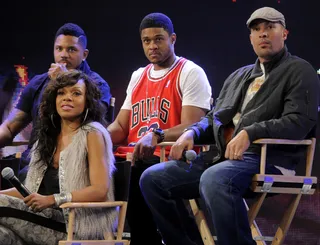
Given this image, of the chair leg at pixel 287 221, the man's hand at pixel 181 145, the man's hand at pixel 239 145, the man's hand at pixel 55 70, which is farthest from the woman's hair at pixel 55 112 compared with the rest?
the chair leg at pixel 287 221

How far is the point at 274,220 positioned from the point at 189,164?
1452 millimetres

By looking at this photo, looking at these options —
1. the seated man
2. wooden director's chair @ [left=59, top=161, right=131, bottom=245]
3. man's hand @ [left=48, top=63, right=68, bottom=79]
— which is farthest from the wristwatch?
man's hand @ [left=48, top=63, right=68, bottom=79]

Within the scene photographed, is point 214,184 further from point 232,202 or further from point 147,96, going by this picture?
point 147,96

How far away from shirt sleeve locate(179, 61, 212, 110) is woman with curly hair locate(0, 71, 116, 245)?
710mm

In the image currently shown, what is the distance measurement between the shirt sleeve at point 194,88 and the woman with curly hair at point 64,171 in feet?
2.33

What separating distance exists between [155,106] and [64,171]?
99 cm

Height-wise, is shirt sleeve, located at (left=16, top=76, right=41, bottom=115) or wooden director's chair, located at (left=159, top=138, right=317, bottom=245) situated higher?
shirt sleeve, located at (left=16, top=76, right=41, bottom=115)

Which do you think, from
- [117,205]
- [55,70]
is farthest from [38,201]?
[55,70]

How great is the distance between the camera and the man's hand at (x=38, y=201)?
2818 mm

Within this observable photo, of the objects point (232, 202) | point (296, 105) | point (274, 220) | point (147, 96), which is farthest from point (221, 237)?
point (274, 220)

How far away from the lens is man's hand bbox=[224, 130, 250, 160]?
2.97 metres

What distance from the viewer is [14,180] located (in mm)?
2830

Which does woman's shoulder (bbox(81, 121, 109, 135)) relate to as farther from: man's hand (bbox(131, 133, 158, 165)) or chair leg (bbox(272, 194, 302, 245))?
chair leg (bbox(272, 194, 302, 245))

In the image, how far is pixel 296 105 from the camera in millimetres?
3029
